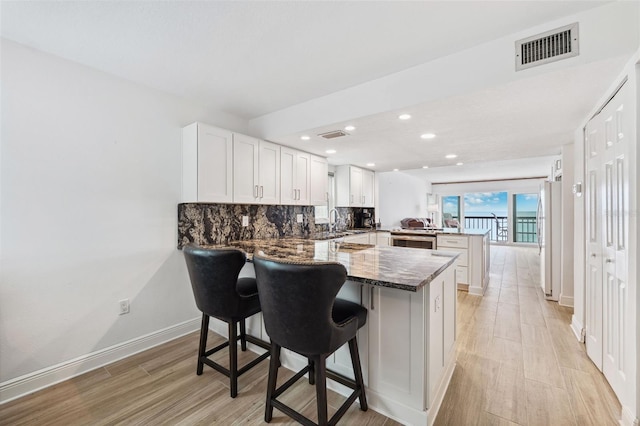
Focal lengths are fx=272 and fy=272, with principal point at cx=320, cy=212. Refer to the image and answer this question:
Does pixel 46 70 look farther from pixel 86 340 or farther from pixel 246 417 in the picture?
pixel 246 417

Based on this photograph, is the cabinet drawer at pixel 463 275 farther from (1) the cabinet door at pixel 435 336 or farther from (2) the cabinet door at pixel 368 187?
(1) the cabinet door at pixel 435 336

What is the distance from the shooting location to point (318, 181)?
4191 mm

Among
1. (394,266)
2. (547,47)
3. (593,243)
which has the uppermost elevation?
(547,47)

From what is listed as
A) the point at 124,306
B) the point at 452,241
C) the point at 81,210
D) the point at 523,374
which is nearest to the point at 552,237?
the point at 452,241

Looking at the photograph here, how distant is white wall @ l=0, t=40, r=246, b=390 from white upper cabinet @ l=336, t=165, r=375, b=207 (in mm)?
2990

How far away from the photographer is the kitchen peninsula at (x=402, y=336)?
5.07ft

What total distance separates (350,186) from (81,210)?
3.86 m

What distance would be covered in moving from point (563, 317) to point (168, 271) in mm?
4493

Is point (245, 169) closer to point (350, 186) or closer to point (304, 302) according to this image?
point (304, 302)

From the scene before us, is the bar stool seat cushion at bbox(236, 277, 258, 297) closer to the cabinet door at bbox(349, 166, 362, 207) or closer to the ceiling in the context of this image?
the ceiling

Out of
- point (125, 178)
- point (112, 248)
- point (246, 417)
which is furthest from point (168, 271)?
point (246, 417)

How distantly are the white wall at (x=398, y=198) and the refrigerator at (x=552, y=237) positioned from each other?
292 centimetres

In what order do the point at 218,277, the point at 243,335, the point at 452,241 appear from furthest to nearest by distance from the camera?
the point at 452,241, the point at 243,335, the point at 218,277

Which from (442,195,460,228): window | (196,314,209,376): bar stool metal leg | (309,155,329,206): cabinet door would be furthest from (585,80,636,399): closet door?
(442,195,460,228): window
